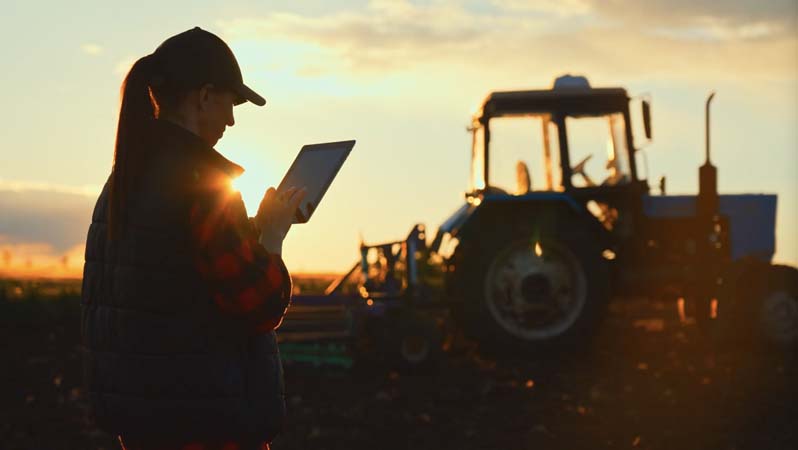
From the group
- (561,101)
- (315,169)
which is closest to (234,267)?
(315,169)

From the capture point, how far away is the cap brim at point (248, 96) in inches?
107

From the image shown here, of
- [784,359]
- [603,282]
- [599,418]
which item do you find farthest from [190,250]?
[784,359]

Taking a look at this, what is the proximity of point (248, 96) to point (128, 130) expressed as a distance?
29 cm

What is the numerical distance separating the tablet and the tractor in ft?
22.0

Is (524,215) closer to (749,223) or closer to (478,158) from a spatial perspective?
(478,158)

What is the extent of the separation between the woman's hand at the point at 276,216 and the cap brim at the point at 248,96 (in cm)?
22

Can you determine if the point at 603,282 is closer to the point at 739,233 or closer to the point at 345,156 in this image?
the point at 739,233

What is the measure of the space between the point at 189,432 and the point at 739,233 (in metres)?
9.16

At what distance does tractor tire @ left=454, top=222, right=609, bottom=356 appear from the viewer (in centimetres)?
1027

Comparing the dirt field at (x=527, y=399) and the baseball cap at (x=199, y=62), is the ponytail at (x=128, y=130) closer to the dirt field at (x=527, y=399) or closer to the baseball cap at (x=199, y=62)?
the baseball cap at (x=199, y=62)

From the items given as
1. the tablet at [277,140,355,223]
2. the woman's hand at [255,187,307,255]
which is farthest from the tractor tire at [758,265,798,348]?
the woman's hand at [255,187,307,255]

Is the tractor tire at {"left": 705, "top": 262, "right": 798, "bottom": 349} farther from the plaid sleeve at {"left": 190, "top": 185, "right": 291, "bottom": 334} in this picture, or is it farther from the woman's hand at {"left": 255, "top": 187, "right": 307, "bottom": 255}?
the plaid sleeve at {"left": 190, "top": 185, "right": 291, "bottom": 334}

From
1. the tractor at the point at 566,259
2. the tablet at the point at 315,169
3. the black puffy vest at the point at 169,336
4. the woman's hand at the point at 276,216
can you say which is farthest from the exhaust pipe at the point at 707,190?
the black puffy vest at the point at 169,336

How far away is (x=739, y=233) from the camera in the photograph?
36.1ft
